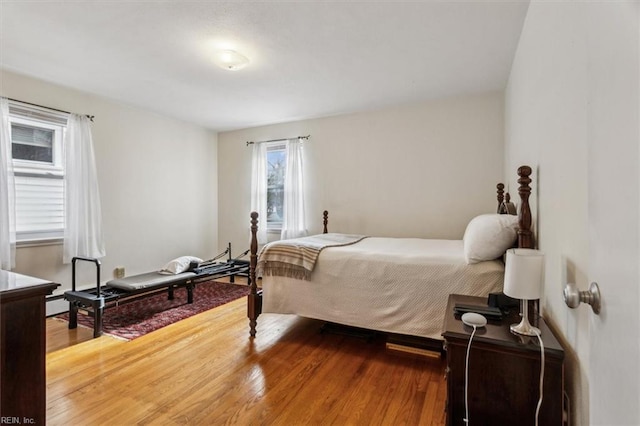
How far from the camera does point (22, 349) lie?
3.51 feet

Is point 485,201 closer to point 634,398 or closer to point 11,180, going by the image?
point 634,398

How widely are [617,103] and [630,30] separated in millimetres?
107

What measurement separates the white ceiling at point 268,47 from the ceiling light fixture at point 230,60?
0.20 feet

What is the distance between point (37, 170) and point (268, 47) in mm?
2630

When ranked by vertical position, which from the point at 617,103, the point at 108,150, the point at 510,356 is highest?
the point at 108,150

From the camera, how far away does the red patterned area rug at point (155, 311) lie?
2.74 meters

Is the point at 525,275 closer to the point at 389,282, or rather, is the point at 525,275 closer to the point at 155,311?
the point at 389,282

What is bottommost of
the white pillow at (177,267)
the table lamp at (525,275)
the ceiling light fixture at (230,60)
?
the white pillow at (177,267)

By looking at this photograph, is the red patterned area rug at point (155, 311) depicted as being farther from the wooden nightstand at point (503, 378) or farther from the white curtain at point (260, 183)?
the wooden nightstand at point (503, 378)

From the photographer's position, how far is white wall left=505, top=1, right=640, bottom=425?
1.57ft

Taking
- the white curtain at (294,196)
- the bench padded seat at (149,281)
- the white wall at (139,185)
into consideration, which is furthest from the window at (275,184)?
the bench padded seat at (149,281)

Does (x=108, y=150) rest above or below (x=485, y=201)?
above

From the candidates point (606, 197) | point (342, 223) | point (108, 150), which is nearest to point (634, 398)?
point (606, 197)

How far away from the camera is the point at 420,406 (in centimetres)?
167
